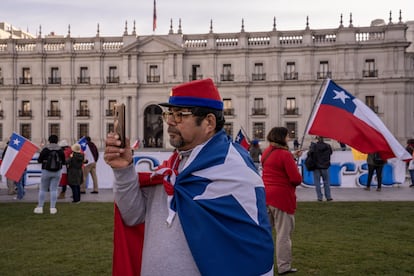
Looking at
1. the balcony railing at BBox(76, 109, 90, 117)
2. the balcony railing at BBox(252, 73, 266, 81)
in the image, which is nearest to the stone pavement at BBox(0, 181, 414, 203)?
the balcony railing at BBox(252, 73, 266, 81)

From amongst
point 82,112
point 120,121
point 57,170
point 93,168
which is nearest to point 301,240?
point 57,170

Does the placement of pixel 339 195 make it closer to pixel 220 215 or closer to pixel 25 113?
pixel 220 215

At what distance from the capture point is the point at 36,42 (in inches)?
1832

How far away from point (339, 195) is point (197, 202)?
37.9ft

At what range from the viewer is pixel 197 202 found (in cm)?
224

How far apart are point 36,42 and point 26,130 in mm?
9239

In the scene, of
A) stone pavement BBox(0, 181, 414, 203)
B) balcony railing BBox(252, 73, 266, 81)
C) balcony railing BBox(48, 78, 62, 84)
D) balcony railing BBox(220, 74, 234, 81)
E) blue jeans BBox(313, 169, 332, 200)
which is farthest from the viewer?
balcony railing BBox(48, 78, 62, 84)

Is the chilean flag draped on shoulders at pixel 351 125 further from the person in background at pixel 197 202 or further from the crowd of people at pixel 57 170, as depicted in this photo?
the crowd of people at pixel 57 170

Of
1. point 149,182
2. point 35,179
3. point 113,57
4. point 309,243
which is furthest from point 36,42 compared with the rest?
point 149,182

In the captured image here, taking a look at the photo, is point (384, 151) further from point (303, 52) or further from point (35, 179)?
point (303, 52)

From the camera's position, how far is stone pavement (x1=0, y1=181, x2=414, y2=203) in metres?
12.3

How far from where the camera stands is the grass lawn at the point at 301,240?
5707 mm

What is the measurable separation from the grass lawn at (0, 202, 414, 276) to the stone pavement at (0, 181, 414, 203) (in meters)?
1.47

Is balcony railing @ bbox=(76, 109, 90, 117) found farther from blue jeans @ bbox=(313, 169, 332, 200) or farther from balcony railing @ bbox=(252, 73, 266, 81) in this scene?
blue jeans @ bbox=(313, 169, 332, 200)
